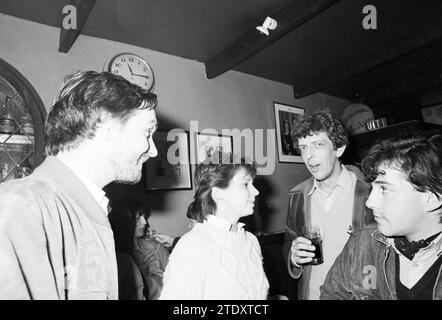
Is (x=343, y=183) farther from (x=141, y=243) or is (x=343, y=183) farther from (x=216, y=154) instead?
(x=141, y=243)

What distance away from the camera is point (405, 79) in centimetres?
443

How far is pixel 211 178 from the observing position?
1672mm

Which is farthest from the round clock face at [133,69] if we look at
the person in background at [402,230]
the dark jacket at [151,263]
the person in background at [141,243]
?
the person in background at [402,230]

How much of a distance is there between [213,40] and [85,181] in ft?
7.62

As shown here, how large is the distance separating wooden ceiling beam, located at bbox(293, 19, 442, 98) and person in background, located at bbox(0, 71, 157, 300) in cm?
275

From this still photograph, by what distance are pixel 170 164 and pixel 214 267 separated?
1.79m

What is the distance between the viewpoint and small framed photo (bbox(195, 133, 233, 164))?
3236 mm

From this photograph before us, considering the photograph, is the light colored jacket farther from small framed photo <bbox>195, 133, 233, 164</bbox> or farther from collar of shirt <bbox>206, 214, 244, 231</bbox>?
small framed photo <bbox>195, 133, 233, 164</bbox>

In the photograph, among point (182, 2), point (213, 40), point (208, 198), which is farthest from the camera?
point (213, 40)

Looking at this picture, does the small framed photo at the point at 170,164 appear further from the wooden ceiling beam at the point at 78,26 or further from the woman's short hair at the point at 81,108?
the woman's short hair at the point at 81,108

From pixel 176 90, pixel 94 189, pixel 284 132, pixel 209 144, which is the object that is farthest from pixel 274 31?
pixel 94 189

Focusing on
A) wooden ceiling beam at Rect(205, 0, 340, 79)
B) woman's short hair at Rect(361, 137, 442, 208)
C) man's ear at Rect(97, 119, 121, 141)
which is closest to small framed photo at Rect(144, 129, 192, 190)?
wooden ceiling beam at Rect(205, 0, 340, 79)
